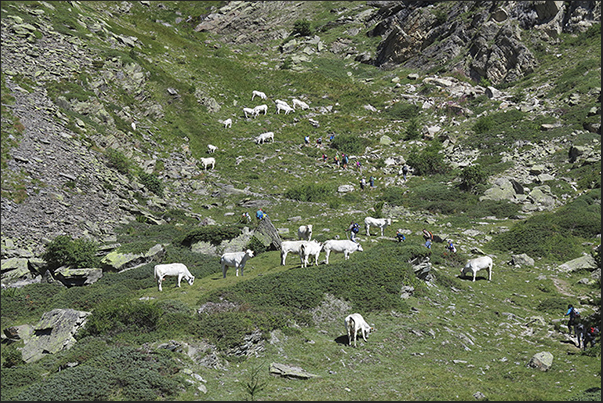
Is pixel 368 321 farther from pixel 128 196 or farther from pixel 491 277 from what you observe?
pixel 128 196

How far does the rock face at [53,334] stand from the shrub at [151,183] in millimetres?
22929

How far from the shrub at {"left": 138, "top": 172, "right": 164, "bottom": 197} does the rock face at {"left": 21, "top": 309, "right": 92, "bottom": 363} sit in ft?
75.2

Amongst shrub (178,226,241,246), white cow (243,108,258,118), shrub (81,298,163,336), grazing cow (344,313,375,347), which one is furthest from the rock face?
white cow (243,108,258,118)

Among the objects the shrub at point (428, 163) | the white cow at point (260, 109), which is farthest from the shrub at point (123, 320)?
the white cow at point (260, 109)

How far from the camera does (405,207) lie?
134 ft

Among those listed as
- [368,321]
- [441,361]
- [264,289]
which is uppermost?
[264,289]

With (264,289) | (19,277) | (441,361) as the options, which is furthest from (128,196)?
(441,361)

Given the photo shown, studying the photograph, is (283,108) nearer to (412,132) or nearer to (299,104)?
(299,104)

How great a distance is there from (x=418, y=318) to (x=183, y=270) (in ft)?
43.0

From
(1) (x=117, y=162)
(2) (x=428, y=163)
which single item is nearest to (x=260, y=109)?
(2) (x=428, y=163)

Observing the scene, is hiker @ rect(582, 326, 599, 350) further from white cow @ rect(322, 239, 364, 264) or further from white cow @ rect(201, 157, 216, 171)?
white cow @ rect(201, 157, 216, 171)

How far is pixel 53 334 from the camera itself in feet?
50.6

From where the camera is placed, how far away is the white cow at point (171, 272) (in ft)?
72.8

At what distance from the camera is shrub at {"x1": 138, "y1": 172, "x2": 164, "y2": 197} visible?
3825 centimetres
